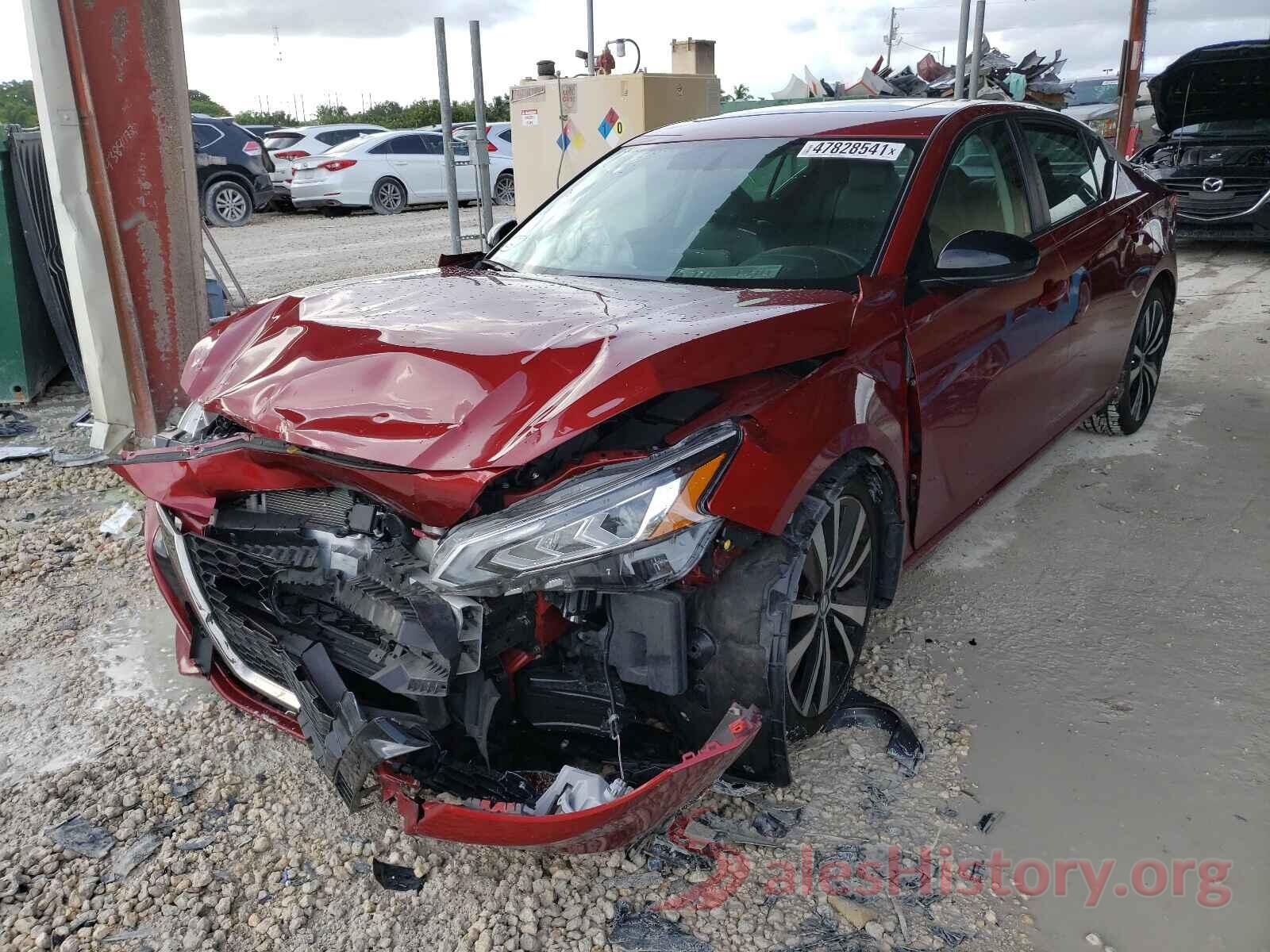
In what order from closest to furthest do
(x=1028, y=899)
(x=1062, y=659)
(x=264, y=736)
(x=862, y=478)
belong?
(x=1028, y=899) → (x=862, y=478) → (x=264, y=736) → (x=1062, y=659)

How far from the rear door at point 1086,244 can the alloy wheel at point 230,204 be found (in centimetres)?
1260

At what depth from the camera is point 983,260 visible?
Answer: 111 inches

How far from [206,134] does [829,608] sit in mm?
13794

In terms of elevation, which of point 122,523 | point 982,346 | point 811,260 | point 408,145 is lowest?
point 122,523

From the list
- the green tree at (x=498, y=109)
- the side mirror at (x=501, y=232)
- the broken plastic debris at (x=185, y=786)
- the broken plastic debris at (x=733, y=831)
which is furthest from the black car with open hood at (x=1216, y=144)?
the green tree at (x=498, y=109)

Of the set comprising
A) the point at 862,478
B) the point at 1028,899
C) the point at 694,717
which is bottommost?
the point at 1028,899

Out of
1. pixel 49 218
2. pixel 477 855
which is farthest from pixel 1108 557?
pixel 49 218

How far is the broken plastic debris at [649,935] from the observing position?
2062 mm

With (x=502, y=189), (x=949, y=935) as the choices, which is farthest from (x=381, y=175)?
(x=949, y=935)

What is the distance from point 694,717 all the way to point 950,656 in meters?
1.26

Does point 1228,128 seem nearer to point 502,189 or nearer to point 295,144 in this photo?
point 502,189

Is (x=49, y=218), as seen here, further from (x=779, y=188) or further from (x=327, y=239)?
(x=327, y=239)

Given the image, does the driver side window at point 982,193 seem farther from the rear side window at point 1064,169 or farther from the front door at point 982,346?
the rear side window at point 1064,169

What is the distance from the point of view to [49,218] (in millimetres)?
6156
